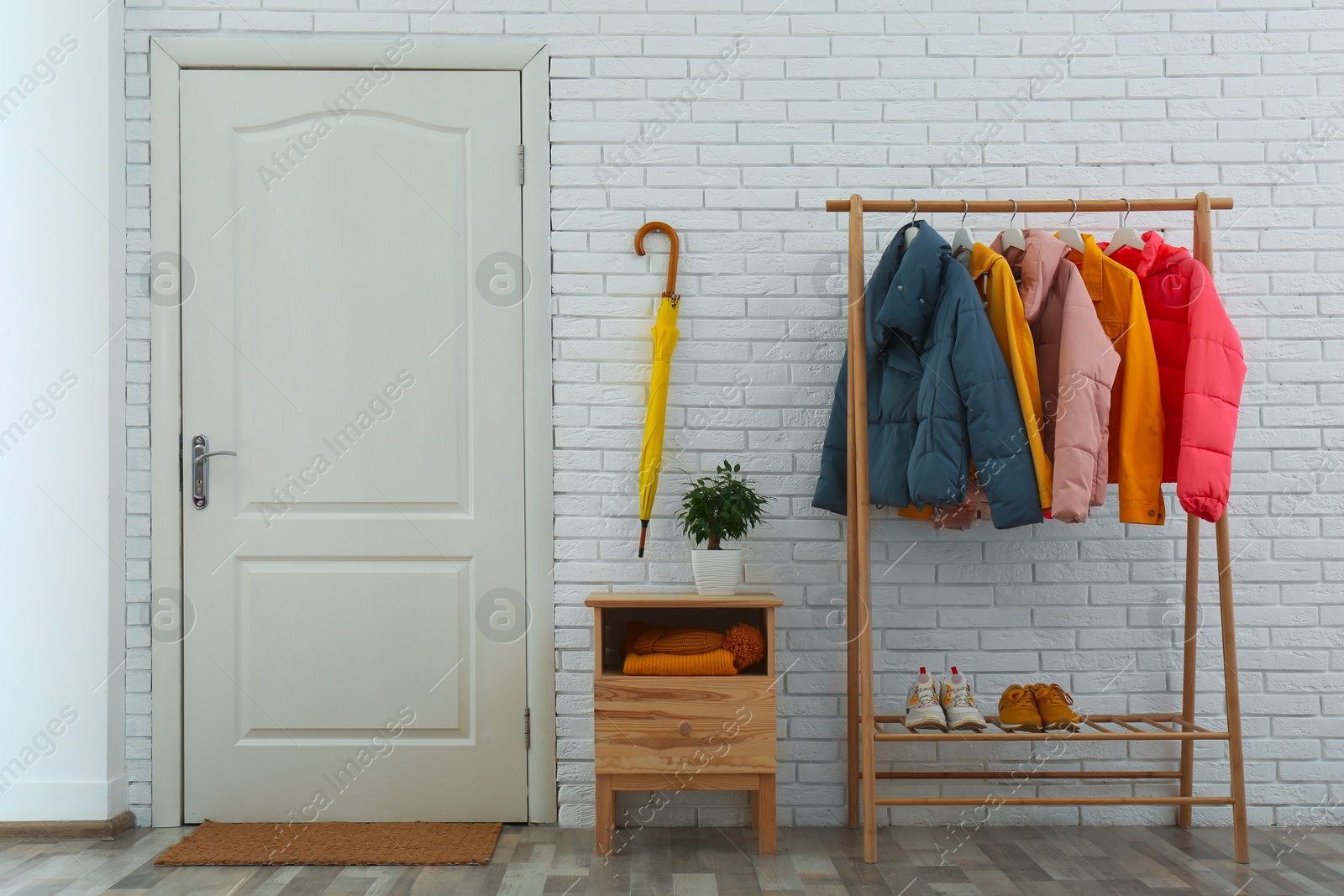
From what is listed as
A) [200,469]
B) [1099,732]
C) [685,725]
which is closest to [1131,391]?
[1099,732]

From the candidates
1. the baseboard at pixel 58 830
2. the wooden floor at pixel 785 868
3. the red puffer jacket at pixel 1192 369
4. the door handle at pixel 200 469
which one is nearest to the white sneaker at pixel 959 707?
the wooden floor at pixel 785 868

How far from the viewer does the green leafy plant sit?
2232 mm

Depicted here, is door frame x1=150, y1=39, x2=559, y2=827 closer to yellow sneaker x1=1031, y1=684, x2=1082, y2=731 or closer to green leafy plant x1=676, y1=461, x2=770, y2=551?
green leafy plant x1=676, y1=461, x2=770, y2=551

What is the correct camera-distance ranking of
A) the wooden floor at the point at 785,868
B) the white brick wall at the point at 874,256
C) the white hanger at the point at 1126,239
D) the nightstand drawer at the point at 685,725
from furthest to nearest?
the white brick wall at the point at 874,256 < the white hanger at the point at 1126,239 < the nightstand drawer at the point at 685,725 < the wooden floor at the point at 785,868

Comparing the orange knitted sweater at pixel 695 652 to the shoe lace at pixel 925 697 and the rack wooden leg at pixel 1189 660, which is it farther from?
the rack wooden leg at pixel 1189 660

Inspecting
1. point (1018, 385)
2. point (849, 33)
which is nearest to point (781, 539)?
point (1018, 385)

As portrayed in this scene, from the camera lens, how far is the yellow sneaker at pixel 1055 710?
212 centimetres

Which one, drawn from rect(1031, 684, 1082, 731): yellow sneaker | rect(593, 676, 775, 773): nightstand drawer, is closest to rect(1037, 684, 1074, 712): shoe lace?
rect(1031, 684, 1082, 731): yellow sneaker

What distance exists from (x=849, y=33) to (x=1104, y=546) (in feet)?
5.23

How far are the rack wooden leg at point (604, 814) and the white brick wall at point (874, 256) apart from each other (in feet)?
0.99

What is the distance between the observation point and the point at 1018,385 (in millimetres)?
2074

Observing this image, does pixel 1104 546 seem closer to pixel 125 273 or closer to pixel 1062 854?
pixel 1062 854

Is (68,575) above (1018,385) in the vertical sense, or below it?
below

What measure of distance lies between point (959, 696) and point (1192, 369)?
94cm
